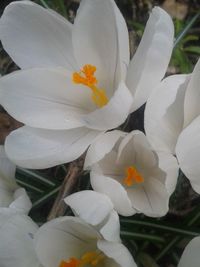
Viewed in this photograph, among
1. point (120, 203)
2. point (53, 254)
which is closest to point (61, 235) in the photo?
point (53, 254)

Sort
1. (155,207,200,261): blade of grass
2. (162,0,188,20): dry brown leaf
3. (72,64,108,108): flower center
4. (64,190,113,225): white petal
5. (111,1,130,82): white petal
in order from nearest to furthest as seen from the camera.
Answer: (64,190,113,225): white petal < (111,1,130,82): white petal < (72,64,108,108): flower center < (155,207,200,261): blade of grass < (162,0,188,20): dry brown leaf

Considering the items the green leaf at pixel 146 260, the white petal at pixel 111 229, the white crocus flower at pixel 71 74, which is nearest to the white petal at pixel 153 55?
the white crocus flower at pixel 71 74

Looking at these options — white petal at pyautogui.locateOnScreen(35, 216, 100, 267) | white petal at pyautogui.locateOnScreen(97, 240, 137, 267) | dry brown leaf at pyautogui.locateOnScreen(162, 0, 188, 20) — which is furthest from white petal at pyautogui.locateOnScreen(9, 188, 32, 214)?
dry brown leaf at pyautogui.locateOnScreen(162, 0, 188, 20)

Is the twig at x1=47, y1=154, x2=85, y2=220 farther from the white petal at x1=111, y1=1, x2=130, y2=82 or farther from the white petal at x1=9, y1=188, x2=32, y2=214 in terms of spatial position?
the white petal at x1=111, y1=1, x2=130, y2=82

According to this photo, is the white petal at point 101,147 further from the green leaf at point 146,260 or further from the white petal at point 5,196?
the green leaf at point 146,260

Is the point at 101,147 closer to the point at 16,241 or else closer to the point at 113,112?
the point at 113,112

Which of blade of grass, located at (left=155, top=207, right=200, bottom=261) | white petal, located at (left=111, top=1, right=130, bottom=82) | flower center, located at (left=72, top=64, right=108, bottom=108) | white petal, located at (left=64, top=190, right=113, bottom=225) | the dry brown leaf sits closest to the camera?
white petal, located at (left=64, top=190, right=113, bottom=225)
